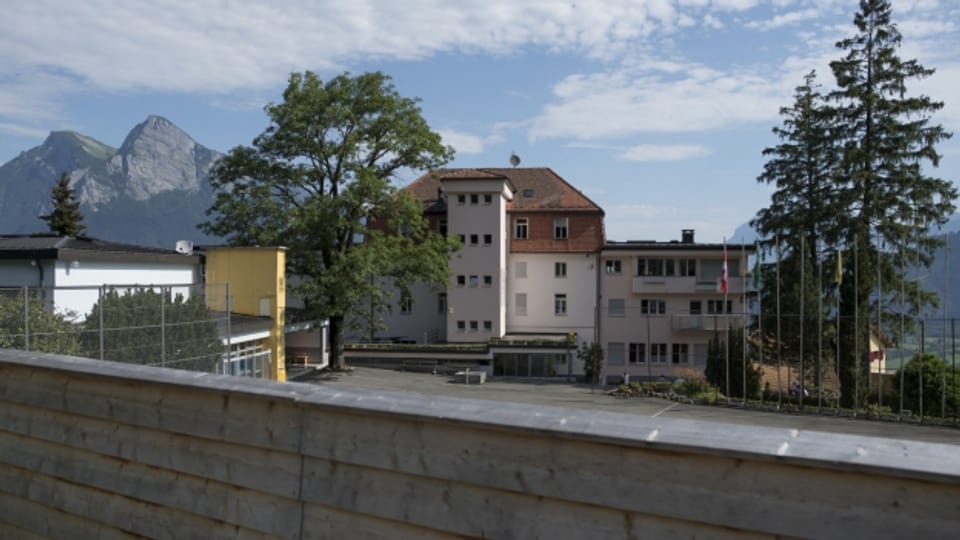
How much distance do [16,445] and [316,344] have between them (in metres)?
37.8

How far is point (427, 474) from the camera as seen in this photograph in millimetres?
2559

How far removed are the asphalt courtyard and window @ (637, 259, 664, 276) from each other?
1181 cm

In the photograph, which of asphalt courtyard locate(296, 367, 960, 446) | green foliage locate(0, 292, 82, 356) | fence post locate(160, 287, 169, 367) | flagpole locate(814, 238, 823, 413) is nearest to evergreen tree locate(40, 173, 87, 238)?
asphalt courtyard locate(296, 367, 960, 446)

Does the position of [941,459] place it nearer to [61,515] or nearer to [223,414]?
[223,414]

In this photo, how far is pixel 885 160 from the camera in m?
36.3

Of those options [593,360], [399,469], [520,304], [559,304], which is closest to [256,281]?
[593,360]

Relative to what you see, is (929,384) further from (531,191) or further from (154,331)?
(531,191)

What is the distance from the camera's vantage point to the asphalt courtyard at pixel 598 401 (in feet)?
72.1

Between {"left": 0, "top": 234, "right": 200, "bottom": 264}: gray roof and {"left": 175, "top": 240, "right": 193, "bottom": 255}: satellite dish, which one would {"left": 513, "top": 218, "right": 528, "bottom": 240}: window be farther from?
{"left": 0, "top": 234, "right": 200, "bottom": 264}: gray roof

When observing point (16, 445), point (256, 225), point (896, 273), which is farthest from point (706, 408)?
point (16, 445)

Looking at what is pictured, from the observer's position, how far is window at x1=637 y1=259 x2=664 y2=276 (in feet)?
159

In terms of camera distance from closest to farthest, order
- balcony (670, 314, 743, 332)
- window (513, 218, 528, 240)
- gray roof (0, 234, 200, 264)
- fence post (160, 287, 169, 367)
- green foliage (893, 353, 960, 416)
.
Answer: fence post (160, 287, 169, 367) → gray roof (0, 234, 200, 264) → green foliage (893, 353, 960, 416) → balcony (670, 314, 743, 332) → window (513, 218, 528, 240)

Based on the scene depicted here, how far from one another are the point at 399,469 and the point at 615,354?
46.8 metres

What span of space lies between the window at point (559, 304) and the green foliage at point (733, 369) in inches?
795
